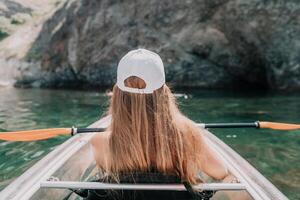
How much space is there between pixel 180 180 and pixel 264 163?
14.3 feet

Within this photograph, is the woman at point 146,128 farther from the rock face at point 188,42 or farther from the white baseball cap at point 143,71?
the rock face at point 188,42

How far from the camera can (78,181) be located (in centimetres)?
402

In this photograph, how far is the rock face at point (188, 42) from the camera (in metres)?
19.6

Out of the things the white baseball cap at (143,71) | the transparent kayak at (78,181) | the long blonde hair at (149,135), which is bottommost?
the transparent kayak at (78,181)

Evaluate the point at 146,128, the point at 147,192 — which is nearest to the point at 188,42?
the point at 147,192

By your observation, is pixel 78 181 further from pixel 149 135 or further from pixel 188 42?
pixel 188 42

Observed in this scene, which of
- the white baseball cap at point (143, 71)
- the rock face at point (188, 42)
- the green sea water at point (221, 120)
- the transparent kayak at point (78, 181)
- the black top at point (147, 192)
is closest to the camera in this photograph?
the white baseball cap at point (143, 71)

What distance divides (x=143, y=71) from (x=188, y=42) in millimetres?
19098

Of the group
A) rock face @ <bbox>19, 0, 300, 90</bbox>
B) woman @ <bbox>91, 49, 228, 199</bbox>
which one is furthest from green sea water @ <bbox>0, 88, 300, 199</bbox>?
rock face @ <bbox>19, 0, 300, 90</bbox>

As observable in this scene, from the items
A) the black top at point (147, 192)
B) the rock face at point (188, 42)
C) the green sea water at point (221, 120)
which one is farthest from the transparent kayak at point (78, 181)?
the rock face at point (188, 42)

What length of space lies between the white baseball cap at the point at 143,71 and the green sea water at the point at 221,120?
974 mm

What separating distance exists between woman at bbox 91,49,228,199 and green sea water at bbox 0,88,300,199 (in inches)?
34.4

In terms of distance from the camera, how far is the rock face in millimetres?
19641

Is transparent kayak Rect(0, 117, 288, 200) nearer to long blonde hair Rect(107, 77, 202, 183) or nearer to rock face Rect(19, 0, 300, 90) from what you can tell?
long blonde hair Rect(107, 77, 202, 183)
